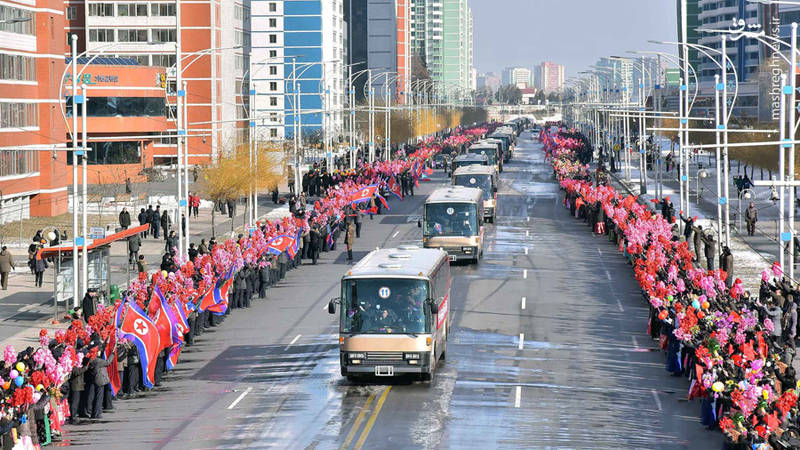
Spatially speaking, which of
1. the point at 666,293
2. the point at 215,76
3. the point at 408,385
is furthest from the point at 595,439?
the point at 215,76

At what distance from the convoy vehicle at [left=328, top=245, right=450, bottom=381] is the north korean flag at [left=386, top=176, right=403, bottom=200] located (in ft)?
155

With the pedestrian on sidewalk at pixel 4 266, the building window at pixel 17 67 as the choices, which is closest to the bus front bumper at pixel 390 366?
the pedestrian on sidewalk at pixel 4 266

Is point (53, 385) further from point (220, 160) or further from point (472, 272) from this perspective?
point (220, 160)

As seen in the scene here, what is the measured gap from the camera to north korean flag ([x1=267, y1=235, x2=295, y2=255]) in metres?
41.2

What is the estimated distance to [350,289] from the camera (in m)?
26.0

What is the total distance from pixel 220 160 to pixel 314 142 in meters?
72.9

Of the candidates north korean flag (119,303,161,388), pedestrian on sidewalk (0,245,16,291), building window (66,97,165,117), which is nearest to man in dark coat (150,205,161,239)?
pedestrian on sidewalk (0,245,16,291)

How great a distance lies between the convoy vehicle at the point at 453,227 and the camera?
44.8m

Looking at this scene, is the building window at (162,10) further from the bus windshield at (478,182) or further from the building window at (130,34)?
the bus windshield at (478,182)

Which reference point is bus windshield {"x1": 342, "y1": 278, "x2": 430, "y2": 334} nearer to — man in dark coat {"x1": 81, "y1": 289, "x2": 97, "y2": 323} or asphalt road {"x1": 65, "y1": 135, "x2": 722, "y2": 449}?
asphalt road {"x1": 65, "y1": 135, "x2": 722, "y2": 449}

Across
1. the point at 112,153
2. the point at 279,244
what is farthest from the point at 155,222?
the point at 112,153

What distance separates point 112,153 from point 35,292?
185 ft

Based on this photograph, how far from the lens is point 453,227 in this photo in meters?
45.0

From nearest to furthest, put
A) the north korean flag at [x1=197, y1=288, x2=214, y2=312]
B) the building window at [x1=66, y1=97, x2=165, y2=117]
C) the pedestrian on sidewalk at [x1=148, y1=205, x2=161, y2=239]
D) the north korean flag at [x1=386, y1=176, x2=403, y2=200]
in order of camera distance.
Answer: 1. the north korean flag at [x1=197, y1=288, x2=214, y2=312]
2. the pedestrian on sidewalk at [x1=148, y1=205, x2=161, y2=239]
3. the north korean flag at [x1=386, y1=176, x2=403, y2=200]
4. the building window at [x1=66, y1=97, x2=165, y2=117]
